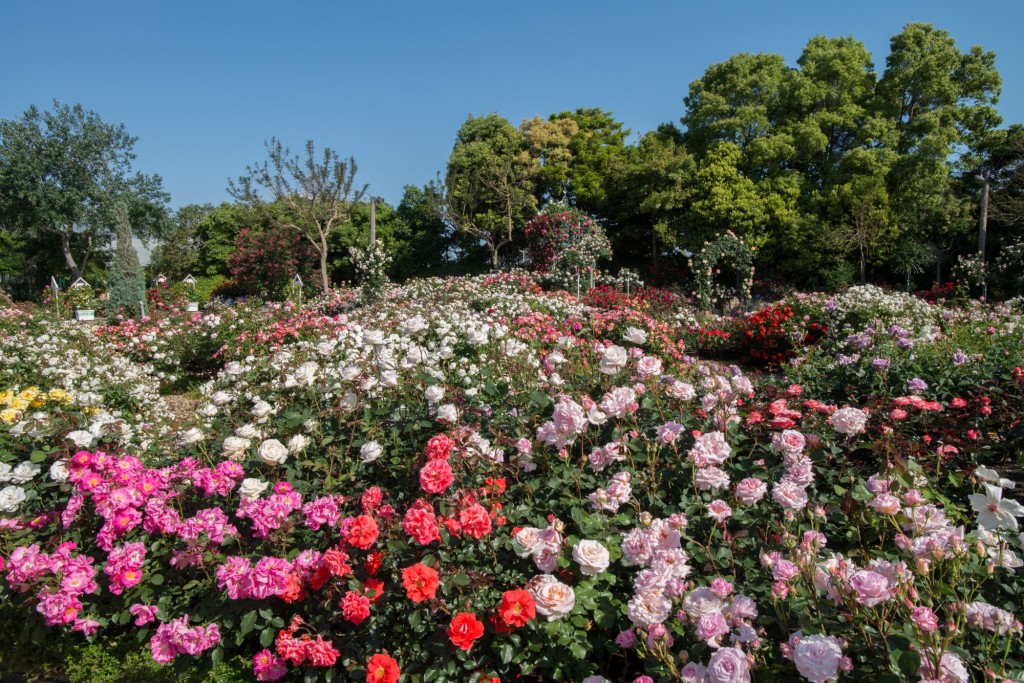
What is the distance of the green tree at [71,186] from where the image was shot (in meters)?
22.5

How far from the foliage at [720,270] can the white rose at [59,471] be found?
12.4m

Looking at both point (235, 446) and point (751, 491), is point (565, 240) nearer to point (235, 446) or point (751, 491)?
point (235, 446)

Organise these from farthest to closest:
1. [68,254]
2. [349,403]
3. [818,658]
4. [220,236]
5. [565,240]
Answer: [68,254] < [220,236] < [565,240] < [349,403] < [818,658]

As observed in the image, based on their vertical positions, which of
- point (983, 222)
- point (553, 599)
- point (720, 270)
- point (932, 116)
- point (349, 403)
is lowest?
point (553, 599)

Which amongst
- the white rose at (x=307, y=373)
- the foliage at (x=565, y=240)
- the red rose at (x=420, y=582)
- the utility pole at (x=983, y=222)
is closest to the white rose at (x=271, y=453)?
the white rose at (x=307, y=373)

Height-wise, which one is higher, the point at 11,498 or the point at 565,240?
the point at 565,240

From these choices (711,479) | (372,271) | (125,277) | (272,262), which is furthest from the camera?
(272,262)

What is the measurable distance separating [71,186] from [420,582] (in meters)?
29.0

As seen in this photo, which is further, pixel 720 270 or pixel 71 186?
pixel 71 186

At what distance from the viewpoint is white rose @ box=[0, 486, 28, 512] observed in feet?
7.61

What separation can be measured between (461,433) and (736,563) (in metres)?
1.01

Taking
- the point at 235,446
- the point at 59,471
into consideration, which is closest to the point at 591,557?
the point at 235,446

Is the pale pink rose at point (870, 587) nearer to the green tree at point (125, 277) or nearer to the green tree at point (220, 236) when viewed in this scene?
the green tree at point (125, 277)

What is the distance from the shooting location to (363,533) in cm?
173
